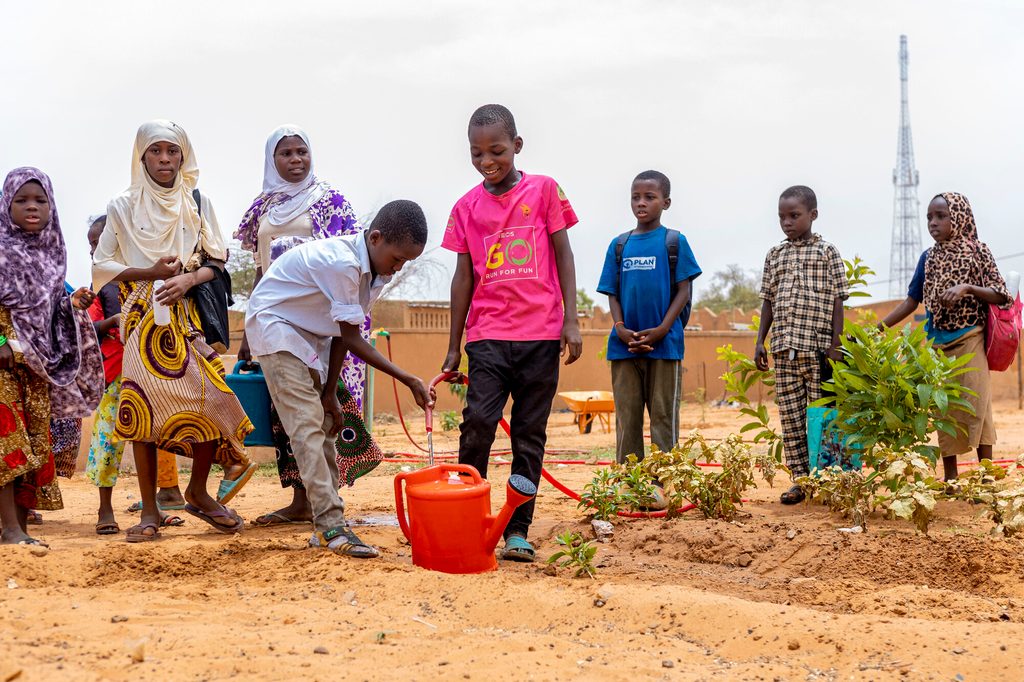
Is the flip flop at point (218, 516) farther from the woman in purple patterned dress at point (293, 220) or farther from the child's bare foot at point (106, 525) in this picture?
the child's bare foot at point (106, 525)

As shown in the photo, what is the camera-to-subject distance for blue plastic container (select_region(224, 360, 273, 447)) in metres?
4.91

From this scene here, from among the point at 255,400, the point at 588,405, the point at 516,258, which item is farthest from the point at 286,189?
the point at 588,405

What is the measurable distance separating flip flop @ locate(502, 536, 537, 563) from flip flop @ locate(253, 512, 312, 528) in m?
1.37

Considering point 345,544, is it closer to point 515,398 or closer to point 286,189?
point 515,398

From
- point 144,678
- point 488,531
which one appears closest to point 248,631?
point 144,678

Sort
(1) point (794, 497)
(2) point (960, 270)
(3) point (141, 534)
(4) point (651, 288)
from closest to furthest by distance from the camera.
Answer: (3) point (141, 534), (4) point (651, 288), (1) point (794, 497), (2) point (960, 270)

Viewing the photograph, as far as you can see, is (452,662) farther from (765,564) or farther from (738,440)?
(738,440)

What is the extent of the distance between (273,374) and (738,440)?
8.26 ft

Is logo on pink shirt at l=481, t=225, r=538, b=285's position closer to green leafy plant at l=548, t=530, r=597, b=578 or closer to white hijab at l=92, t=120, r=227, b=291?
green leafy plant at l=548, t=530, r=597, b=578

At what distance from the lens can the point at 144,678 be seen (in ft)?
8.36

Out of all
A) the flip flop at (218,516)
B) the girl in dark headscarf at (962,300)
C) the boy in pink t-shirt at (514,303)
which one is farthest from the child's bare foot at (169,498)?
the girl in dark headscarf at (962,300)

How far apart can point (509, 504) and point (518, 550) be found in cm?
44

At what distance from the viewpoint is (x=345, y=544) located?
3.99 meters

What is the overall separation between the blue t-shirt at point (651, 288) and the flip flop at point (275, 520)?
6.09ft
